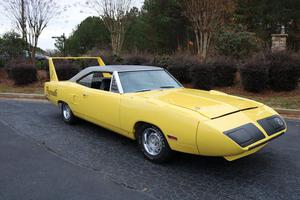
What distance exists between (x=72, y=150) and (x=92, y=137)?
73 centimetres

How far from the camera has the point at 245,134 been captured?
361cm

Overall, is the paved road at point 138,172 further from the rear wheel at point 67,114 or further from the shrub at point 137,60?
the shrub at point 137,60

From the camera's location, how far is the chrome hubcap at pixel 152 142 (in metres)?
4.30

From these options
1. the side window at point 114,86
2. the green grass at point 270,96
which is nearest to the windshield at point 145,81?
the side window at point 114,86

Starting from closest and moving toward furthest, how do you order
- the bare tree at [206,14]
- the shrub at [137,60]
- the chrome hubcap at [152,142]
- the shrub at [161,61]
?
the chrome hubcap at [152,142] → the shrub at [161,61] → the shrub at [137,60] → the bare tree at [206,14]

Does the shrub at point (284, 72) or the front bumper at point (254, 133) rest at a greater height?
the shrub at point (284, 72)

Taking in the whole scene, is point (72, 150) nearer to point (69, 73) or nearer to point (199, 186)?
point (199, 186)

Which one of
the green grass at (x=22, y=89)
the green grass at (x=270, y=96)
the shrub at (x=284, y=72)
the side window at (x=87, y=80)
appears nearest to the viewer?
the side window at (x=87, y=80)

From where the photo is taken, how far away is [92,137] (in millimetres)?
5660

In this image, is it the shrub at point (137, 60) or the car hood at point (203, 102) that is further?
the shrub at point (137, 60)

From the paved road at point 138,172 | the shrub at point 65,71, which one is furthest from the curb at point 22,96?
the paved road at point 138,172

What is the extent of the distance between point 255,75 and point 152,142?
6.13 metres

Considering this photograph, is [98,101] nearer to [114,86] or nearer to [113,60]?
[114,86]

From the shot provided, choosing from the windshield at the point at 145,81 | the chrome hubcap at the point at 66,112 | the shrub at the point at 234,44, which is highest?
the shrub at the point at 234,44
